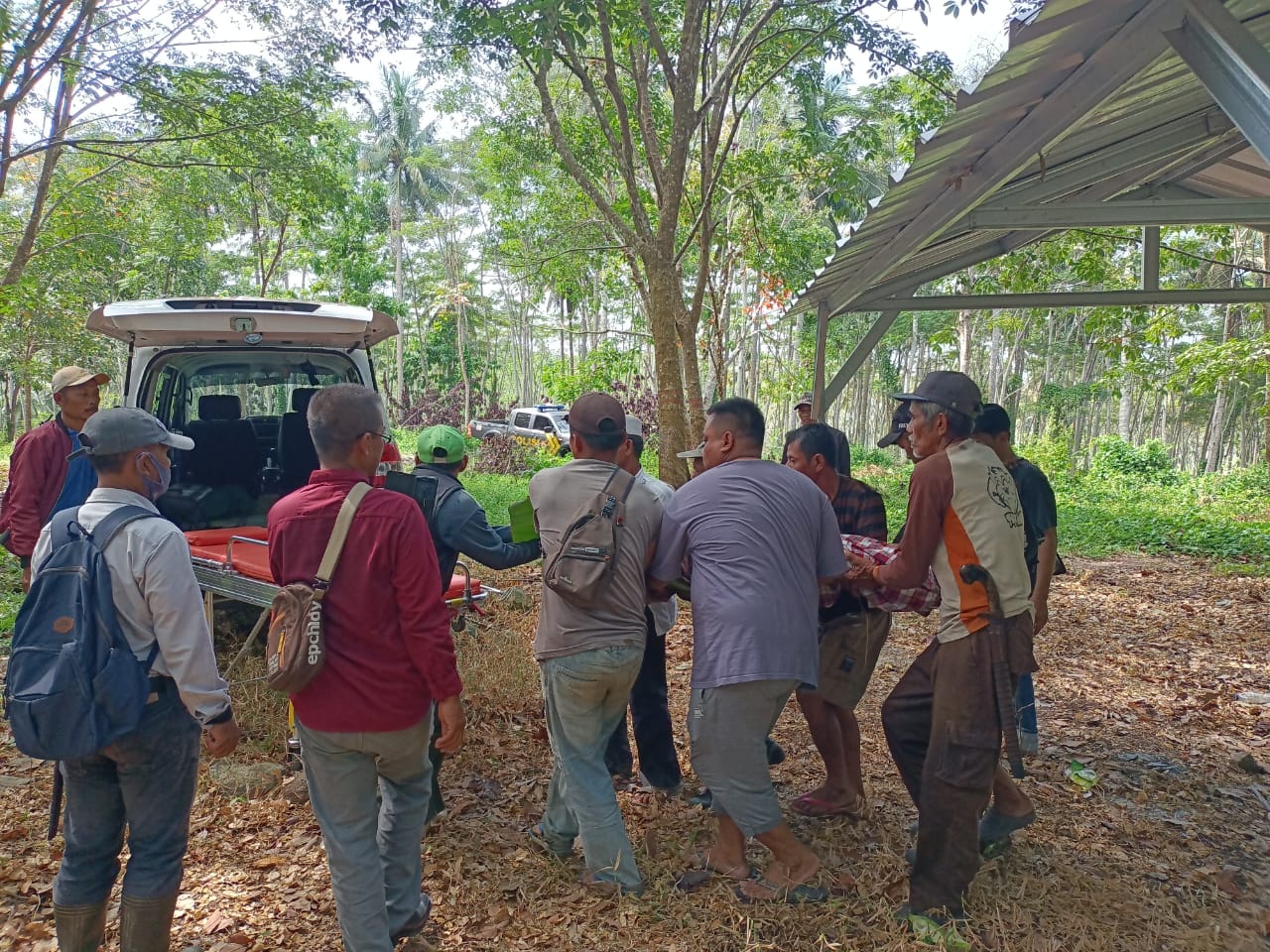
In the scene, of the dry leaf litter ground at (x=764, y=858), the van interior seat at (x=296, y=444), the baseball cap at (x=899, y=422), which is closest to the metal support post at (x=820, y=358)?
the dry leaf litter ground at (x=764, y=858)

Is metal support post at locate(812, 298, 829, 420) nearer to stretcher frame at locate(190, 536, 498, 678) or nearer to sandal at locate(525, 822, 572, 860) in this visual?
stretcher frame at locate(190, 536, 498, 678)

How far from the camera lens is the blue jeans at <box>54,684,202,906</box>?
8.45 feet

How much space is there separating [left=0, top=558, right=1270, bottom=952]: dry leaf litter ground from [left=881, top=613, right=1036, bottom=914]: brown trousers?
19 cm

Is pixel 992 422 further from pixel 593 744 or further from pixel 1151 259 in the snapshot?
pixel 1151 259

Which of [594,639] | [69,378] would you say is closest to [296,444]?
[69,378]

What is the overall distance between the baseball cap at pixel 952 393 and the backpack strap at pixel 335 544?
1833mm

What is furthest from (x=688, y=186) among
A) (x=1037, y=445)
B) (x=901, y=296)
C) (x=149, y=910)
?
(x=1037, y=445)

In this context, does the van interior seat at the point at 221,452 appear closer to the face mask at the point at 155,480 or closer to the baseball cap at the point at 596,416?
the face mask at the point at 155,480

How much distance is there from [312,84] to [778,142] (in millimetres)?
11056

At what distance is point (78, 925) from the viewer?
264 centimetres

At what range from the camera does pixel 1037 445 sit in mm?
26172

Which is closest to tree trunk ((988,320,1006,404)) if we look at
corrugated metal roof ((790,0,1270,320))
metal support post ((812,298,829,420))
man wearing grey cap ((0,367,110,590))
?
metal support post ((812,298,829,420))

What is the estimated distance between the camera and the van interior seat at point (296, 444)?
5.95 meters

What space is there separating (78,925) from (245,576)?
1897 mm
